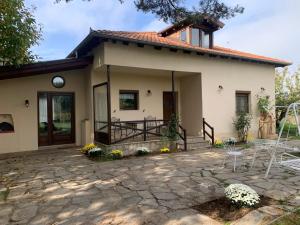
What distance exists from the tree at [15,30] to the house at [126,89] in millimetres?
790

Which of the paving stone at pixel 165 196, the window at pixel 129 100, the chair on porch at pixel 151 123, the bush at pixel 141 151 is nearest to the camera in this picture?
the paving stone at pixel 165 196

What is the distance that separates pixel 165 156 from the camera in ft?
27.8

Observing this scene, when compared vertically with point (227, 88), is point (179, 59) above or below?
above

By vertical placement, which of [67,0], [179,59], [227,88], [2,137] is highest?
[67,0]

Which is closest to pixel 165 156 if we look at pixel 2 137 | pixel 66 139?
pixel 66 139

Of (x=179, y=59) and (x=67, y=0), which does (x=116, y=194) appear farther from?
(x=179, y=59)

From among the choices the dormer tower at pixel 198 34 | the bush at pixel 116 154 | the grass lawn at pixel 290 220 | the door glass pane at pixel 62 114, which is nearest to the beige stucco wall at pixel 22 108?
the door glass pane at pixel 62 114

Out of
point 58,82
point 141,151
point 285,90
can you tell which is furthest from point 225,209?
point 285,90

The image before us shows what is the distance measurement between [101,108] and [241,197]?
6.86m

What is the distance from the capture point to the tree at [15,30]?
7316 millimetres

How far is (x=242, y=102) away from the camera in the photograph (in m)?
12.7

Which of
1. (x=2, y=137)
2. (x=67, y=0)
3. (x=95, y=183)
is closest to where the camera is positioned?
(x=95, y=183)

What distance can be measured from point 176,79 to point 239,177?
7580 millimetres

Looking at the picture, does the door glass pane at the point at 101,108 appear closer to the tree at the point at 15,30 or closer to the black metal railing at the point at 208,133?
the tree at the point at 15,30
